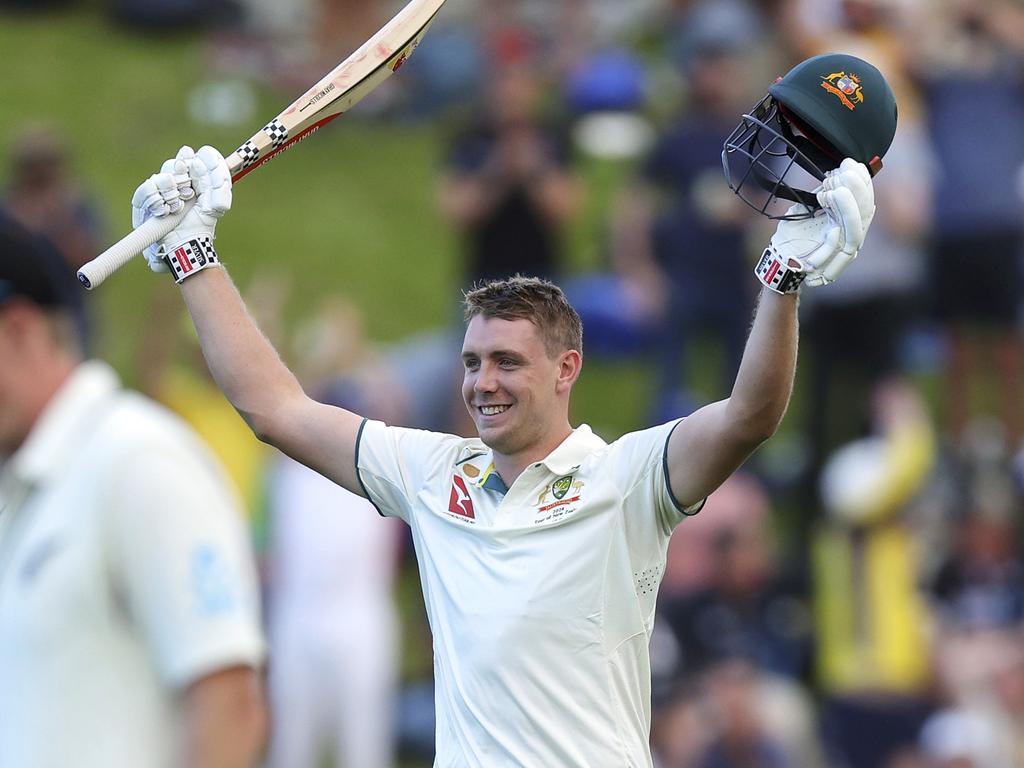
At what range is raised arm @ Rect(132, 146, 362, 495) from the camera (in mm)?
4348

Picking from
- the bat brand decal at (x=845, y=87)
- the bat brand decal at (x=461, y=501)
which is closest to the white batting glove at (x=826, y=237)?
the bat brand decal at (x=845, y=87)

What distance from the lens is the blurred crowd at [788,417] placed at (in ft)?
32.6

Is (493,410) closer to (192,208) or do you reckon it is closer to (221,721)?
(192,208)

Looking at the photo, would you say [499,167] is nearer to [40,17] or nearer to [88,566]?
[40,17]

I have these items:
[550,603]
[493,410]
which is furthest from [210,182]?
[550,603]

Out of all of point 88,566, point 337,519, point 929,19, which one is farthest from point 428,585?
point 929,19

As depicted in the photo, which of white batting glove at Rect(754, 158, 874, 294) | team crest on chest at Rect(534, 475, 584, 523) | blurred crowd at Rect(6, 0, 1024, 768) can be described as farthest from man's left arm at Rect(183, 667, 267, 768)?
blurred crowd at Rect(6, 0, 1024, 768)

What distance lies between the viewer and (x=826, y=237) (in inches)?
148

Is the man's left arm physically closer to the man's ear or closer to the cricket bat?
the man's ear

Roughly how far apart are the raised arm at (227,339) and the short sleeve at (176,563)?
2.61 ft

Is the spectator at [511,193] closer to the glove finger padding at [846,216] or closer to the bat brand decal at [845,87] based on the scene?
the bat brand decal at [845,87]

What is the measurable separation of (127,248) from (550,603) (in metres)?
1.41

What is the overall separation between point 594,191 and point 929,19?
9.42ft

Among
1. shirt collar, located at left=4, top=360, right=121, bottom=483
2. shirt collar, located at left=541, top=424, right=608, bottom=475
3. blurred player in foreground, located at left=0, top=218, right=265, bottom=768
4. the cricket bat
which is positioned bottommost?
blurred player in foreground, located at left=0, top=218, right=265, bottom=768
